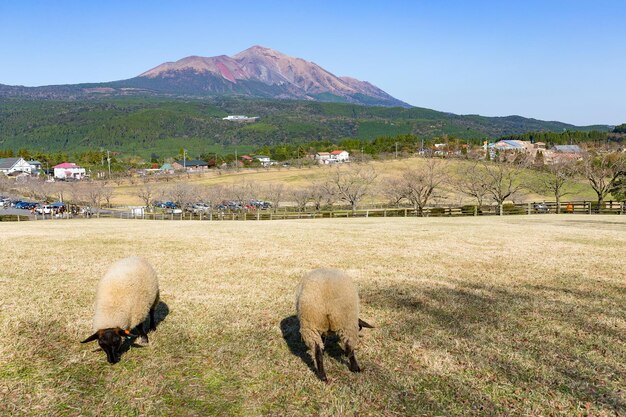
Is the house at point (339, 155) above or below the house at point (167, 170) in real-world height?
above

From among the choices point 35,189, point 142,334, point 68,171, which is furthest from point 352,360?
point 68,171

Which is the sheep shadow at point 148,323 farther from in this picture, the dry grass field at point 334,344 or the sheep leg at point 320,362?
the sheep leg at point 320,362

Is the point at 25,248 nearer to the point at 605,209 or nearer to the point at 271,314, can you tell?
the point at 271,314

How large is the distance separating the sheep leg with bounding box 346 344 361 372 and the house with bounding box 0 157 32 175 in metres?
164

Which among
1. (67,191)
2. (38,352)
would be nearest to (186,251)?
(38,352)

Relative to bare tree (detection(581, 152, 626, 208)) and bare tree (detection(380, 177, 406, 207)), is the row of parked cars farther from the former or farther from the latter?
bare tree (detection(581, 152, 626, 208))

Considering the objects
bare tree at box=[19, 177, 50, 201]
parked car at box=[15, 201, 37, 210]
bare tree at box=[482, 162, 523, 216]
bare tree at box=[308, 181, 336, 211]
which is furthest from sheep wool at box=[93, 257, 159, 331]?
parked car at box=[15, 201, 37, 210]

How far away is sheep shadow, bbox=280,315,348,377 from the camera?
7005 mm

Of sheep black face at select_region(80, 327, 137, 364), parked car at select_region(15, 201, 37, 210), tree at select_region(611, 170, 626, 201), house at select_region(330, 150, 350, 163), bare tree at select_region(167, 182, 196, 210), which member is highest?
house at select_region(330, 150, 350, 163)

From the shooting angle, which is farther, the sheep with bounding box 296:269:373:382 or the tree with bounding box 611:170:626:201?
the tree with bounding box 611:170:626:201

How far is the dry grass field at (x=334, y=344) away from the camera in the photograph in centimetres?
573

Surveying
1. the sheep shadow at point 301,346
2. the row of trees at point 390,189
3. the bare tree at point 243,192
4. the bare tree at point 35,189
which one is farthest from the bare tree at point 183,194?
the sheep shadow at point 301,346

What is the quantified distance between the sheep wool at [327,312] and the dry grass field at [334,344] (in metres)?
0.59

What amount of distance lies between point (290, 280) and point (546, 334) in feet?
22.3
